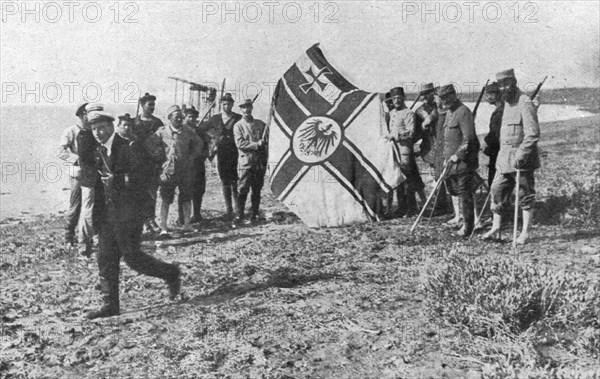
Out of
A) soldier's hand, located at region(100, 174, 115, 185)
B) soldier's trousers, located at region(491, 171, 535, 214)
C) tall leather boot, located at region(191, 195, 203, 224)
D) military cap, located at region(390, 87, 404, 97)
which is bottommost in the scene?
tall leather boot, located at region(191, 195, 203, 224)

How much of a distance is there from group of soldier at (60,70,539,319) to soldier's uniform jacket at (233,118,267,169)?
0.01 metres

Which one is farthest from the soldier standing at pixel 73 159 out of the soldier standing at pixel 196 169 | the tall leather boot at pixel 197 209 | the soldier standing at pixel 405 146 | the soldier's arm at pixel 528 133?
the soldier's arm at pixel 528 133

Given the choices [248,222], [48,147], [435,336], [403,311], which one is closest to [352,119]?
[248,222]

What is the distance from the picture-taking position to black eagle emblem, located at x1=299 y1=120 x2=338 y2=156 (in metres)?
7.52

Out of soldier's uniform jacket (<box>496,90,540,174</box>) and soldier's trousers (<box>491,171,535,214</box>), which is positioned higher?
soldier's uniform jacket (<box>496,90,540,174</box>)

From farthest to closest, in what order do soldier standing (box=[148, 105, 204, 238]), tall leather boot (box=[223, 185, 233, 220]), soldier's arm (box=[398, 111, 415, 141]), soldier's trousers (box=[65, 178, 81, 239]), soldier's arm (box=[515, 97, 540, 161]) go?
tall leather boot (box=[223, 185, 233, 220]) < soldier's arm (box=[398, 111, 415, 141]) < soldier standing (box=[148, 105, 204, 238]) < soldier's trousers (box=[65, 178, 81, 239]) < soldier's arm (box=[515, 97, 540, 161])

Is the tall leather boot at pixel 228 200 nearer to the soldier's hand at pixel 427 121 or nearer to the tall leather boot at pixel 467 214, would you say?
the soldier's hand at pixel 427 121

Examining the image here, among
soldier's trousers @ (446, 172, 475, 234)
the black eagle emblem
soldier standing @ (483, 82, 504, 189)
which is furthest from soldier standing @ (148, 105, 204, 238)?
soldier standing @ (483, 82, 504, 189)

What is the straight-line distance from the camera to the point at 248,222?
849 centimetres

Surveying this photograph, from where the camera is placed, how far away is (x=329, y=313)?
450 cm

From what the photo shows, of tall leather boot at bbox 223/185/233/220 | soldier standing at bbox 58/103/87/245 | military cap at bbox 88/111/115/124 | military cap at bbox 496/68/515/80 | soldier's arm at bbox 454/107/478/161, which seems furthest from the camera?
tall leather boot at bbox 223/185/233/220

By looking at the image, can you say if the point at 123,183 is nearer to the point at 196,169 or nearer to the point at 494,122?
the point at 196,169

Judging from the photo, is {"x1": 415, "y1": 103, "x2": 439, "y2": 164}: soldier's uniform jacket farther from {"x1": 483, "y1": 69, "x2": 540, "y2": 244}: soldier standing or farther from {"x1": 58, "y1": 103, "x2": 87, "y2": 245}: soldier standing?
{"x1": 58, "y1": 103, "x2": 87, "y2": 245}: soldier standing

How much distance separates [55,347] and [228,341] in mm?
1313
